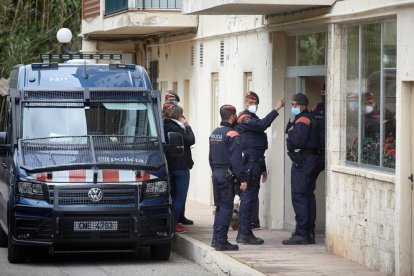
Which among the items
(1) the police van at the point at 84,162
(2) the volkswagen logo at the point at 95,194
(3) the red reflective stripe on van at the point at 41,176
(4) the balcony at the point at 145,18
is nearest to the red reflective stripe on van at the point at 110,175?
(1) the police van at the point at 84,162

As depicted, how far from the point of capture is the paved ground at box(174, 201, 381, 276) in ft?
46.5

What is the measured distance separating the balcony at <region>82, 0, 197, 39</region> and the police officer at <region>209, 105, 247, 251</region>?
843 cm

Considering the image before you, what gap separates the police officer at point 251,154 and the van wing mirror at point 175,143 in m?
0.86

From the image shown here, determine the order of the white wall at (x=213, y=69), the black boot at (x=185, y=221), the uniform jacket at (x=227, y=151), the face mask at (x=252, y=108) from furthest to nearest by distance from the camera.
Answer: the white wall at (x=213, y=69) → the black boot at (x=185, y=221) → the face mask at (x=252, y=108) → the uniform jacket at (x=227, y=151)

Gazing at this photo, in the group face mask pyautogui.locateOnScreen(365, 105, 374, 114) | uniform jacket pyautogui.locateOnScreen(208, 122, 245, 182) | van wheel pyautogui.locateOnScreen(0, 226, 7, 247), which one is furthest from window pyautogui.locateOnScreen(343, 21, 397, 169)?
van wheel pyautogui.locateOnScreen(0, 226, 7, 247)

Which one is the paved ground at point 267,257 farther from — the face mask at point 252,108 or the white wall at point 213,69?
the white wall at point 213,69

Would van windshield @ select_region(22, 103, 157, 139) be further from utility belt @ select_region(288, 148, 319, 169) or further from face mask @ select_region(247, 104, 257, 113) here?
utility belt @ select_region(288, 148, 319, 169)

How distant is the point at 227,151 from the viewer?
15.6 m

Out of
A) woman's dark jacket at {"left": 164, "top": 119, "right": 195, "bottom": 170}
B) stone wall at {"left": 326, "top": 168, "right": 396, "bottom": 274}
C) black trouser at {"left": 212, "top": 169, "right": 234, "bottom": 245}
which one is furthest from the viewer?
woman's dark jacket at {"left": 164, "top": 119, "right": 195, "bottom": 170}

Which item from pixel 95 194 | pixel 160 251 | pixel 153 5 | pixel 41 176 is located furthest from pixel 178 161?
pixel 153 5

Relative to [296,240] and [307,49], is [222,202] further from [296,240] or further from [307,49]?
[307,49]

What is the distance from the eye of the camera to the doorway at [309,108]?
60.1 feet

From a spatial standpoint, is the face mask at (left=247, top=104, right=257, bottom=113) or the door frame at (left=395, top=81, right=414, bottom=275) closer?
the door frame at (left=395, top=81, right=414, bottom=275)

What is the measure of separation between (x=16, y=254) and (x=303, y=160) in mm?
3826
